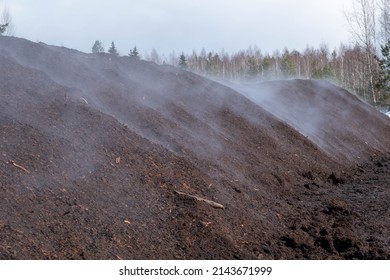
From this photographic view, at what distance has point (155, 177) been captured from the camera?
5.94 meters

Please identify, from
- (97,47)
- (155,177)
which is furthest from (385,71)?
(97,47)

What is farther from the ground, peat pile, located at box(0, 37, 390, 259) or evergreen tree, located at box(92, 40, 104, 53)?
evergreen tree, located at box(92, 40, 104, 53)

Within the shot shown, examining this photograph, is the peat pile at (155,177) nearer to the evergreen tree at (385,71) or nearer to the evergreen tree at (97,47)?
the evergreen tree at (385,71)

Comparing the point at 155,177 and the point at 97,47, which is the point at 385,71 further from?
the point at 97,47

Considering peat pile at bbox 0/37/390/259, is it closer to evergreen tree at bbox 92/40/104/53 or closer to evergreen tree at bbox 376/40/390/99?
evergreen tree at bbox 376/40/390/99

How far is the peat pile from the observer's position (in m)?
4.57

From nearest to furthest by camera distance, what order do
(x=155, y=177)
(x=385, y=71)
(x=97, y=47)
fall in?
(x=155, y=177) → (x=385, y=71) → (x=97, y=47)

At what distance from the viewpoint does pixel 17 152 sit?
5.28m

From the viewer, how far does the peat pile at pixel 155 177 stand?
4.57 meters

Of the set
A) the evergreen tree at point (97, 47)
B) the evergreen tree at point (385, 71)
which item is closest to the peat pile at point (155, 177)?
the evergreen tree at point (385, 71)

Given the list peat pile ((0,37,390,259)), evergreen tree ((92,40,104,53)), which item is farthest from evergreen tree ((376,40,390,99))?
evergreen tree ((92,40,104,53))

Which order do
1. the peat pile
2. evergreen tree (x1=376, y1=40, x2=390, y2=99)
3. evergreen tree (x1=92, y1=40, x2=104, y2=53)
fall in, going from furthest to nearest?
evergreen tree (x1=92, y1=40, x2=104, y2=53)
evergreen tree (x1=376, y1=40, x2=390, y2=99)
the peat pile

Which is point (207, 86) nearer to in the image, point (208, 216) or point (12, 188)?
point (208, 216)
